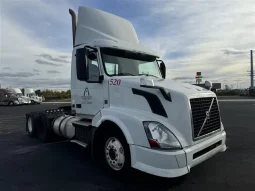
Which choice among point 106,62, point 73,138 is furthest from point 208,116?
point 73,138

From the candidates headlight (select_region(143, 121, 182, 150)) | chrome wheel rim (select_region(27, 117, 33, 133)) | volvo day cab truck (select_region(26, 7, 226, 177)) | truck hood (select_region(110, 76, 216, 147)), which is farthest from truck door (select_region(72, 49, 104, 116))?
chrome wheel rim (select_region(27, 117, 33, 133))

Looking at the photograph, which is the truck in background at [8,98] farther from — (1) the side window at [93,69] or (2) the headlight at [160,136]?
(2) the headlight at [160,136]

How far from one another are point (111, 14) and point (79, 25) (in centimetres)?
95

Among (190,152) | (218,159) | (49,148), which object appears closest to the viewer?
(190,152)

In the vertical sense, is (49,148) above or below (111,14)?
below

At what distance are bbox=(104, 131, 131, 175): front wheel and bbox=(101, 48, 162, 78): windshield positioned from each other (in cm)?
136

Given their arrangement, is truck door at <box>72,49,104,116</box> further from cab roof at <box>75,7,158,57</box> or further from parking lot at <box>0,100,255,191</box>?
parking lot at <box>0,100,255,191</box>

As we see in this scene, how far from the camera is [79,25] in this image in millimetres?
5848

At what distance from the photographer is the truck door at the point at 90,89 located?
4598 mm

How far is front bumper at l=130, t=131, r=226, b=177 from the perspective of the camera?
3355mm

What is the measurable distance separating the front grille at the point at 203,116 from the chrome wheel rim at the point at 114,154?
132 centimetres

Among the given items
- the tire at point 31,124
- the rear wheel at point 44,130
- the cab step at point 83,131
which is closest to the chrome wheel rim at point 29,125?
the tire at point 31,124

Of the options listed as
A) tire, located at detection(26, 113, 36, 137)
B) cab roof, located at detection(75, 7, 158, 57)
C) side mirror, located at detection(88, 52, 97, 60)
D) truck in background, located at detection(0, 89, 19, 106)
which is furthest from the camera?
truck in background, located at detection(0, 89, 19, 106)

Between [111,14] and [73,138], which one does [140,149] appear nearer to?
[73,138]
